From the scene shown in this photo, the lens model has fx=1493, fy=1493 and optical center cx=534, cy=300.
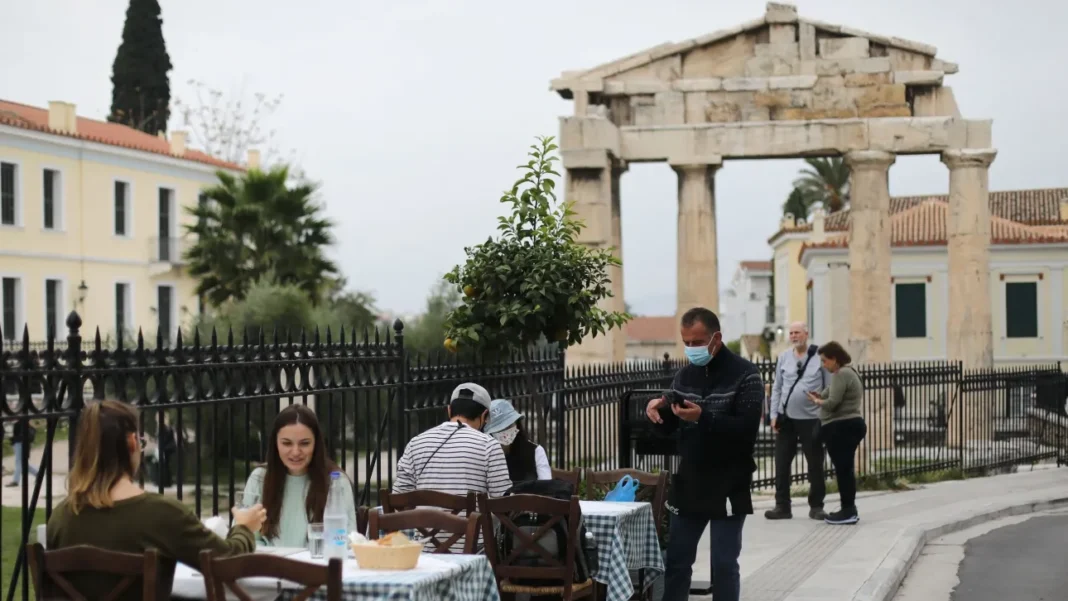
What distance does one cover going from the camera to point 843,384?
→ 14.5 metres

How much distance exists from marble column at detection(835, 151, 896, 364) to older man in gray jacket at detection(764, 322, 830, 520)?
1584cm

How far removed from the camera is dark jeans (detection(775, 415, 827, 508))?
14828 millimetres

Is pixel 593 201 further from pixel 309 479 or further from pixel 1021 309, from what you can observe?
pixel 1021 309

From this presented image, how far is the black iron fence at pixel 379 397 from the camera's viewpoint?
6.25m

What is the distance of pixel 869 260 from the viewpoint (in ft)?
101

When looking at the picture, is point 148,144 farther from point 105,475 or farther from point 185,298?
point 105,475

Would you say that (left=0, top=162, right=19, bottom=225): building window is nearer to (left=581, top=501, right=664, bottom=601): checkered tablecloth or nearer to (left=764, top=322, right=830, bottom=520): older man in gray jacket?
(left=764, top=322, right=830, bottom=520): older man in gray jacket

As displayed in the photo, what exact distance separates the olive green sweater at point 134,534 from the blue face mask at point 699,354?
11.7ft

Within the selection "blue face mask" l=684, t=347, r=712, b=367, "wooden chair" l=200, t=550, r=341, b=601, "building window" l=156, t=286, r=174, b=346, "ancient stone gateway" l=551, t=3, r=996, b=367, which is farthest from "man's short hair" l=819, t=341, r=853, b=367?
"building window" l=156, t=286, r=174, b=346

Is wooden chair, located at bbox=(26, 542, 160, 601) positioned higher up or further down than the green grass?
higher up

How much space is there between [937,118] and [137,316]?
30.1 metres

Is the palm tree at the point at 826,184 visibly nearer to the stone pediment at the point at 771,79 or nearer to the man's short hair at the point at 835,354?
the stone pediment at the point at 771,79

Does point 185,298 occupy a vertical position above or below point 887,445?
above

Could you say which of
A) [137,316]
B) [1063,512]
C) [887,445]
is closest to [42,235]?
[137,316]
